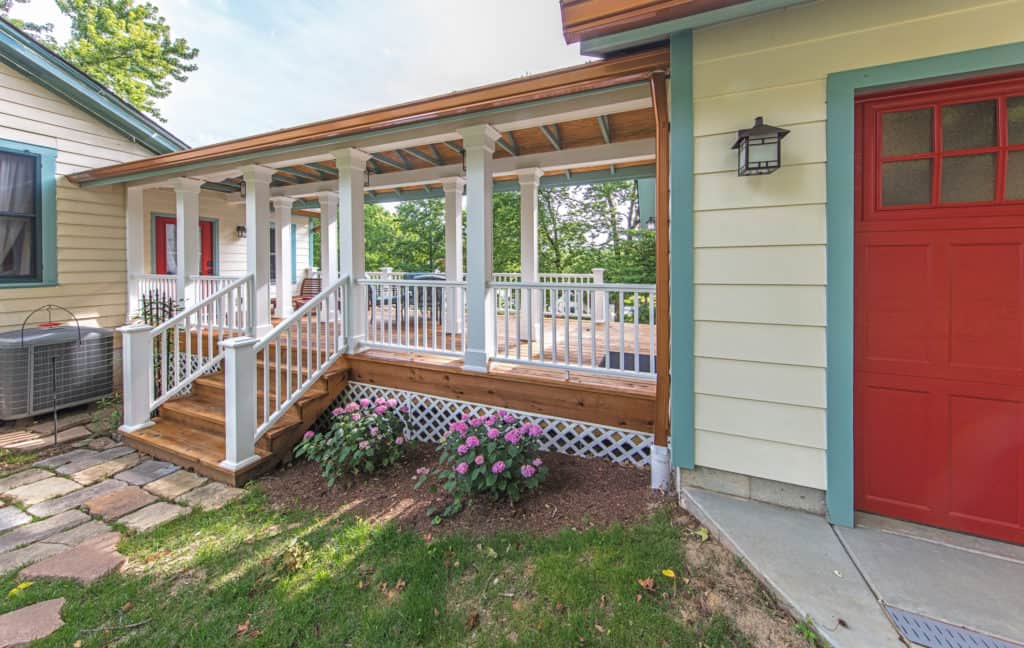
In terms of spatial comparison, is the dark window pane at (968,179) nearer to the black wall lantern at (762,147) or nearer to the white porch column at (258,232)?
the black wall lantern at (762,147)

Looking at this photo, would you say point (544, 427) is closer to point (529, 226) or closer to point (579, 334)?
point (579, 334)

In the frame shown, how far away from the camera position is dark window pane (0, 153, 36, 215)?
5570 mm

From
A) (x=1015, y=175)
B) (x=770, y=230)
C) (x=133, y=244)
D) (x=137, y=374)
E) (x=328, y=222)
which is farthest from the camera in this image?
(x=328, y=222)

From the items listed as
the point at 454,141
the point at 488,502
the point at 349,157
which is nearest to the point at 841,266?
the point at 488,502

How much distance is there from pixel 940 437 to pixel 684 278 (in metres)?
1.53

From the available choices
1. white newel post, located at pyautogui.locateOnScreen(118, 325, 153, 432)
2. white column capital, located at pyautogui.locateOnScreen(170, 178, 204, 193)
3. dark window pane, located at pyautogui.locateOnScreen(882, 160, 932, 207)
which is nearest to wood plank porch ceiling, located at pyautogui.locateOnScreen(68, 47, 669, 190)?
white column capital, located at pyautogui.locateOnScreen(170, 178, 204, 193)

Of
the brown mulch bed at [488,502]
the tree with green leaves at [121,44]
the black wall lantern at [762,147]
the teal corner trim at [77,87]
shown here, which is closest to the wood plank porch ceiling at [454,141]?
the black wall lantern at [762,147]

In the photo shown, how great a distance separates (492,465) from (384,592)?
95 centimetres

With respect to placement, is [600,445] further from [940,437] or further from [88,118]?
[88,118]

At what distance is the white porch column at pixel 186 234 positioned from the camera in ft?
20.4

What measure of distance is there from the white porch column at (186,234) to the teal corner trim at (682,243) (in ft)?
21.5

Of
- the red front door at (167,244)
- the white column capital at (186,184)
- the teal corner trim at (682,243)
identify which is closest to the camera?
the teal corner trim at (682,243)

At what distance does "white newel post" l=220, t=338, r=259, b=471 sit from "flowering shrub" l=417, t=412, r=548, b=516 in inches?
61.0

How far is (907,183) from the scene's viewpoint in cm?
234
